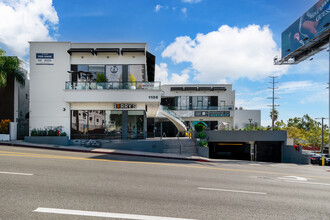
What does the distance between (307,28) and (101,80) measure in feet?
96.1

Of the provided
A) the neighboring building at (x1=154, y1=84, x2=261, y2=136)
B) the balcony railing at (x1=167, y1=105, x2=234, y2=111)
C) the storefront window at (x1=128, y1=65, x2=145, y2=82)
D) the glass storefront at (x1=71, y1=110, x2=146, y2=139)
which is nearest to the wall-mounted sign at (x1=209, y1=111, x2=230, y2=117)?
the neighboring building at (x1=154, y1=84, x2=261, y2=136)

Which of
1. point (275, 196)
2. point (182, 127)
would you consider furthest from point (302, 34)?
point (275, 196)

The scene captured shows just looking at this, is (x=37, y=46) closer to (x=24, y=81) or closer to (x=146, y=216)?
(x=24, y=81)

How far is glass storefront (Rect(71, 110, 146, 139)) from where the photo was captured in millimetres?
21953

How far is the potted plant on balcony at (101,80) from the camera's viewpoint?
830 inches

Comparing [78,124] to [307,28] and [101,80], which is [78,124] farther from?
[307,28]

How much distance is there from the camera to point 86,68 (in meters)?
22.9

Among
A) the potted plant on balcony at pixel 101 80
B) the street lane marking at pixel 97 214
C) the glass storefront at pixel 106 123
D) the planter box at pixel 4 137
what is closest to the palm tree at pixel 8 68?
the planter box at pixel 4 137

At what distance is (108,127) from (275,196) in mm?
17717

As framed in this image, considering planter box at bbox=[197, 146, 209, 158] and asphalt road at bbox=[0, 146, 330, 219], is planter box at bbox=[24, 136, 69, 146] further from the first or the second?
planter box at bbox=[197, 146, 209, 158]

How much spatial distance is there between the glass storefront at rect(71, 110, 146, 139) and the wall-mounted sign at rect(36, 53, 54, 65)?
18.6 ft

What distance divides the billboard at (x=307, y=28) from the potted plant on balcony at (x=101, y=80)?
26.7 metres

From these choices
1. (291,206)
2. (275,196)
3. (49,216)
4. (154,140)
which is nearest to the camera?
(49,216)

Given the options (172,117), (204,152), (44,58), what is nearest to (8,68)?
(44,58)
